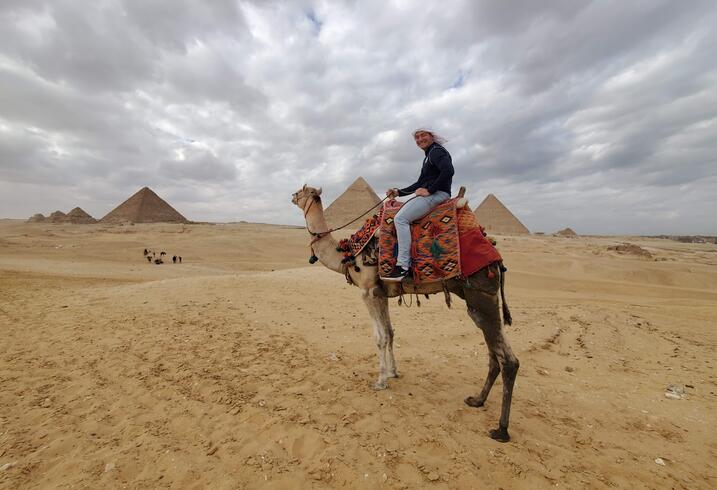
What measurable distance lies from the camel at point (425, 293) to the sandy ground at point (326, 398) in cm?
26

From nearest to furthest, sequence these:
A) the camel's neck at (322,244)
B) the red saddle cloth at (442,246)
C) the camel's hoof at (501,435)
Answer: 1. the camel's hoof at (501,435)
2. the red saddle cloth at (442,246)
3. the camel's neck at (322,244)

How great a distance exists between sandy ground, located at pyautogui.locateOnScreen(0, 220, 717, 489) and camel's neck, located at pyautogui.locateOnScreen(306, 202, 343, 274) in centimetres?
143

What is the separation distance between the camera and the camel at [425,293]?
3328 millimetres

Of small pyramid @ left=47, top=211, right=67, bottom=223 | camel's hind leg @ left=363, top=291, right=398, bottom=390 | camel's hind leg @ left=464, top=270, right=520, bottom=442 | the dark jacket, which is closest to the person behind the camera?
camel's hind leg @ left=464, top=270, right=520, bottom=442

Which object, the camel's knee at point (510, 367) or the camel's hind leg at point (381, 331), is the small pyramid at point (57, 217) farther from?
the camel's knee at point (510, 367)

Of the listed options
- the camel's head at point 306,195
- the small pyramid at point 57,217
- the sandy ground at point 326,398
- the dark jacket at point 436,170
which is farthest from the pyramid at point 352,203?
the small pyramid at point 57,217

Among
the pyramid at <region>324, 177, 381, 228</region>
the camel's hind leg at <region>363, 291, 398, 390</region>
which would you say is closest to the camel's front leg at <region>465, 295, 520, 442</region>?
the camel's hind leg at <region>363, 291, 398, 390</region>

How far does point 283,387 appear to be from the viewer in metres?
4.01

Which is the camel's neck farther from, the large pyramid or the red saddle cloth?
the large pyramid

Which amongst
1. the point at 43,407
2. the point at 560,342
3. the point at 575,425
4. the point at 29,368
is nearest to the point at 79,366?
the point at 29,368

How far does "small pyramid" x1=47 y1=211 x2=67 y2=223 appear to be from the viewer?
65062mm

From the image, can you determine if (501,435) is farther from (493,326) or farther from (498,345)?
(493,326)

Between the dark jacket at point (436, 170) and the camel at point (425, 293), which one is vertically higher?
the dark jacket at point (436, 170)

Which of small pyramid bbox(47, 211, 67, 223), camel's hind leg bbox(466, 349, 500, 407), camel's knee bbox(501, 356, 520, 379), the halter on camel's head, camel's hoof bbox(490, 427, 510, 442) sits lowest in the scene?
camel's hoof bbox(490, 427, 510, 442)
